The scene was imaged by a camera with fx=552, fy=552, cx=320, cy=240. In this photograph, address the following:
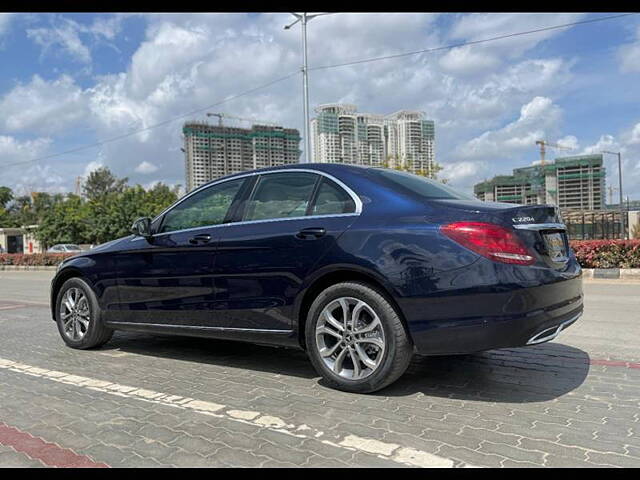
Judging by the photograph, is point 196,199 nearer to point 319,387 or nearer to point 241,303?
point 241,303

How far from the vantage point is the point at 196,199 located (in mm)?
5031

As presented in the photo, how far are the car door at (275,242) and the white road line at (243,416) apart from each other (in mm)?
775

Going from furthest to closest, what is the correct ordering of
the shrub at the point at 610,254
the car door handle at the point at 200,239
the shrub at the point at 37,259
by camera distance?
1. the shrub at the point at 37,259
2. the shrub at the point at 610,254
3. the car door handle at the point at 200,239

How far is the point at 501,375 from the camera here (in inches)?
174

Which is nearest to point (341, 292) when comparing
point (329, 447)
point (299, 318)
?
point (299, 318)

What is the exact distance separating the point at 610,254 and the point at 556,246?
11.2 m

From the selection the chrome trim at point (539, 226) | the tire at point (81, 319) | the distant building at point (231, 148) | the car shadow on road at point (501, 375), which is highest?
the distant building at point (231, 148)

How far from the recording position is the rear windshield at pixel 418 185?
409cm

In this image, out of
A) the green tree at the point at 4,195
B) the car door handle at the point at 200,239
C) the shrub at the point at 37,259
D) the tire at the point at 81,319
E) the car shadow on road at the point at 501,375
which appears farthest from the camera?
the green tree at the point at 4,195

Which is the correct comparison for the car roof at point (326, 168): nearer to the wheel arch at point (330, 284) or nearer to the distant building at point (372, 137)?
the wheel arch at point (330, 284)

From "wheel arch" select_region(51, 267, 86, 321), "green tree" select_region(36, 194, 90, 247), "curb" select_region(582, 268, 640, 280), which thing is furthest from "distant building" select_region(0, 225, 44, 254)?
"wheel arch" select_region(51, 267, 86, 321)

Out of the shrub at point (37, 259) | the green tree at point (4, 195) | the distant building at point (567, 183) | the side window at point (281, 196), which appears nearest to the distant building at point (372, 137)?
the shrub at point (37, 259)

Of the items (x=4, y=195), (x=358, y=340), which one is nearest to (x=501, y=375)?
(x=358, y=340)

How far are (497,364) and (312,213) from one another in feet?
6.92
